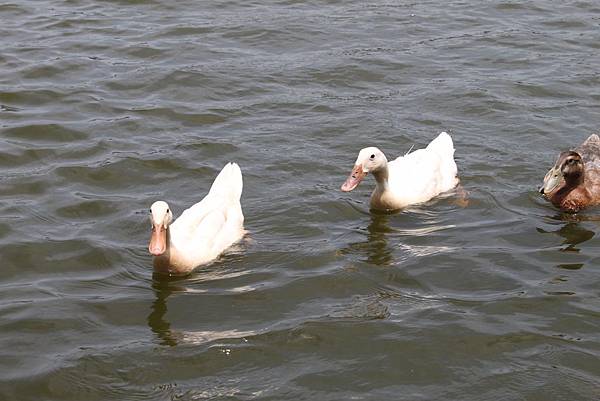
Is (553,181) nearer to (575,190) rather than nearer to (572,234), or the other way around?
(575,190)

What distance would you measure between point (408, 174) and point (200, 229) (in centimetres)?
228

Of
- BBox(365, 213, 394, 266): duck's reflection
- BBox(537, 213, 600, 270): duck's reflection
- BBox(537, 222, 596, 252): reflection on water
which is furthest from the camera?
BBox(537, 222, 596, 252): reflection on water

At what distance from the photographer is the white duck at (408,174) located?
9.34 metres

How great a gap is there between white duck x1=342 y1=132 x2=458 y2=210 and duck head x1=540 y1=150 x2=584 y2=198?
944mm

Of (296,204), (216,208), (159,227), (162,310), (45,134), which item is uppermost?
(45,134)

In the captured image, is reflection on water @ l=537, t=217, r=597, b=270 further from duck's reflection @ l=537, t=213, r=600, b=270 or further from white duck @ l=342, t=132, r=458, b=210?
white duck @ l=342, t=132, r=458, b=210

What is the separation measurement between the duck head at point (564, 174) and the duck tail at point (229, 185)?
290cm

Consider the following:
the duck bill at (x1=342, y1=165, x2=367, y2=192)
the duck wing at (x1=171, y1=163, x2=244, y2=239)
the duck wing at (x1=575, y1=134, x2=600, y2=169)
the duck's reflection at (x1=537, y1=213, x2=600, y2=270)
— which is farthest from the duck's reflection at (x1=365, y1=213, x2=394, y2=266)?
the duck wing at (x1=575, y1=134, x2=600, y2=169)

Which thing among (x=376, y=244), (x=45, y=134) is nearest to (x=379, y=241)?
(x=376, y=244)

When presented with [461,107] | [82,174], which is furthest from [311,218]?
[461,107]

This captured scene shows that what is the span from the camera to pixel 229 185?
912 cm

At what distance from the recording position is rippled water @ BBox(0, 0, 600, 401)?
6.88m

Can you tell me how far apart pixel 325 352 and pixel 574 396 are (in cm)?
167

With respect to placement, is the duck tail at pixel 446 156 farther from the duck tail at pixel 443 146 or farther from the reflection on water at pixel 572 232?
the reflection on water at pixel 572 232
